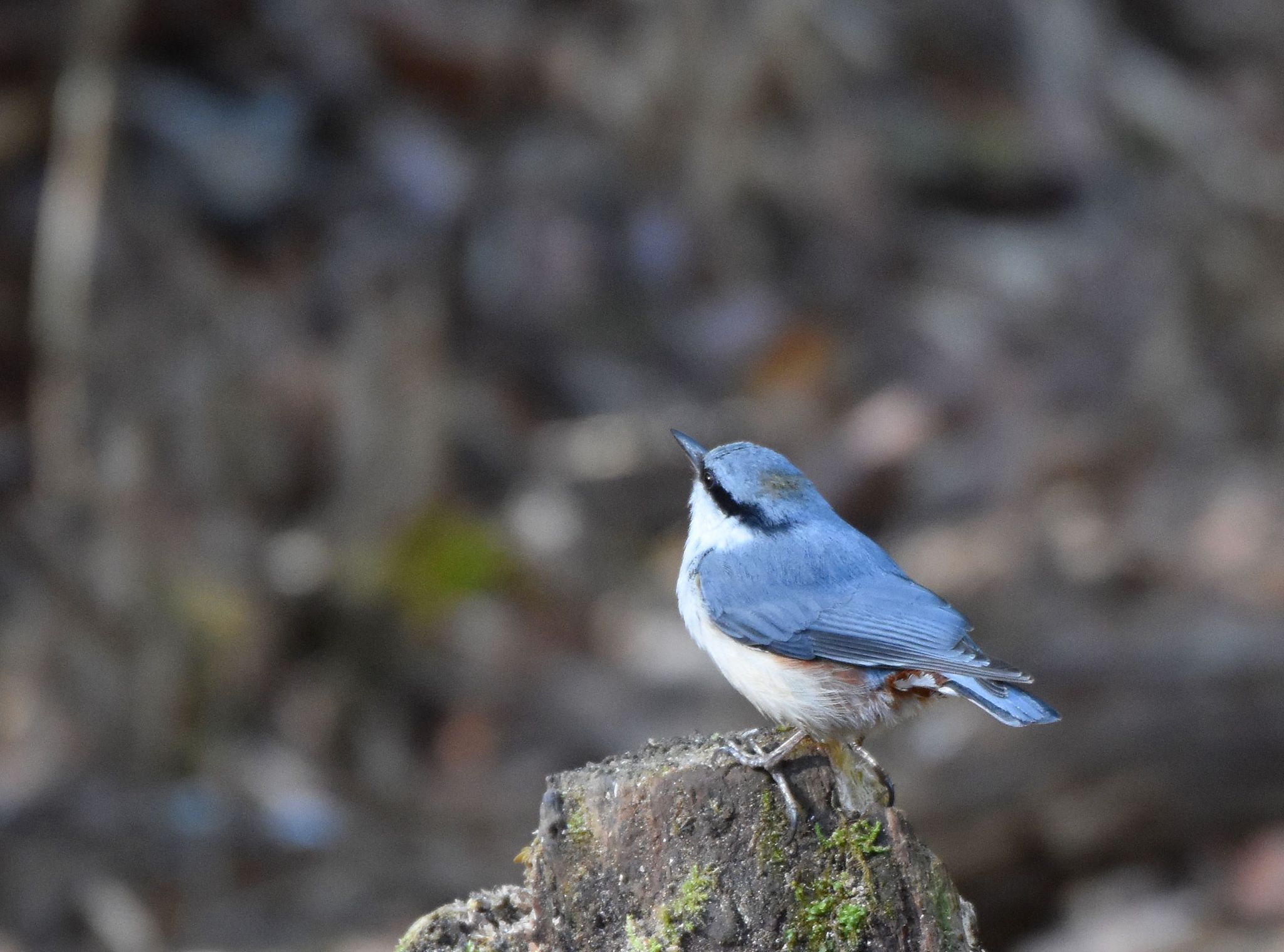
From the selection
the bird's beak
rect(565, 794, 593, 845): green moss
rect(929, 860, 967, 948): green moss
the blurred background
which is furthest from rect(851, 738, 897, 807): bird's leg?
the blurred background

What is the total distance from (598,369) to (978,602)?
121 inches

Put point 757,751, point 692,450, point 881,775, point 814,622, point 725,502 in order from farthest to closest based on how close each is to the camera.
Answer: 1. point 692,450
2. point 725,502
3. point 814,622
4. point 881,775
5. point 757,751

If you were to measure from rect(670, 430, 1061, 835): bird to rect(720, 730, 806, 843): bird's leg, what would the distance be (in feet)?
0.25

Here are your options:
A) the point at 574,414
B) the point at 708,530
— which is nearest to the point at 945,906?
the point at 708,530

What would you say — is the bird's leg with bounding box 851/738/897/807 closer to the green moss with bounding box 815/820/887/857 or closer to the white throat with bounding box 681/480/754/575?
the green moss with bounding box 815/820/887/857

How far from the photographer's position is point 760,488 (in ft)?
9.84

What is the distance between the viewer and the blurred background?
16.8 ft

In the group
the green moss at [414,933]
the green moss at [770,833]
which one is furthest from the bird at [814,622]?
the green moss at [414,933]

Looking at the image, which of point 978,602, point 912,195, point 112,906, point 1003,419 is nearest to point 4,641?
point 112,906

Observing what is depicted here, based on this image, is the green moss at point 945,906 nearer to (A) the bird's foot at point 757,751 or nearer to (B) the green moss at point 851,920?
(B) the green moss at point 851,920

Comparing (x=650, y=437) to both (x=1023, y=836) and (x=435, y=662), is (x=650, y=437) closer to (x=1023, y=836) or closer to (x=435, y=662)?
(x=435, y=662)

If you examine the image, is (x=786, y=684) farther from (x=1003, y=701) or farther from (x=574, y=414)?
(x=574, y=414)

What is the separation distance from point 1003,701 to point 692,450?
1077 mm

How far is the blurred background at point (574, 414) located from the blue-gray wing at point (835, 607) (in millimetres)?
2053
